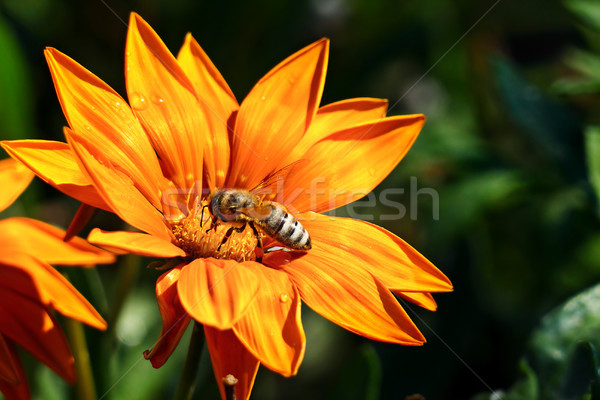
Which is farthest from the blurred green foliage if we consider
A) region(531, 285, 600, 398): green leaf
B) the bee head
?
the bee head

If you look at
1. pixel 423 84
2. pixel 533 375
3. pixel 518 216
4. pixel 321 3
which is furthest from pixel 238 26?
pixel 533 375

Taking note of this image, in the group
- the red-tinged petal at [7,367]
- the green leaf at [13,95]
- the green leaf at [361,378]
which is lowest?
the green leaf at [13,95]

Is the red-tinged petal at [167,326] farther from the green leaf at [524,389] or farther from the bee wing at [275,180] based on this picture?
the green leaf at [524,389]

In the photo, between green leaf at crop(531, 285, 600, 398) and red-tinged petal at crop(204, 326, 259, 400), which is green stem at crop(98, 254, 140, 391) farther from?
green leaf at crop(531, 285, 600, 398)

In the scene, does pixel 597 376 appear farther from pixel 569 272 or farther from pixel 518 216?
pixel 518 216

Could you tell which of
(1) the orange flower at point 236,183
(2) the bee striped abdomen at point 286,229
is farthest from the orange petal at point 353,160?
(2) the bee striped abdomen at point 286,229

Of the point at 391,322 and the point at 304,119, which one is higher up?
the point at 304,119
